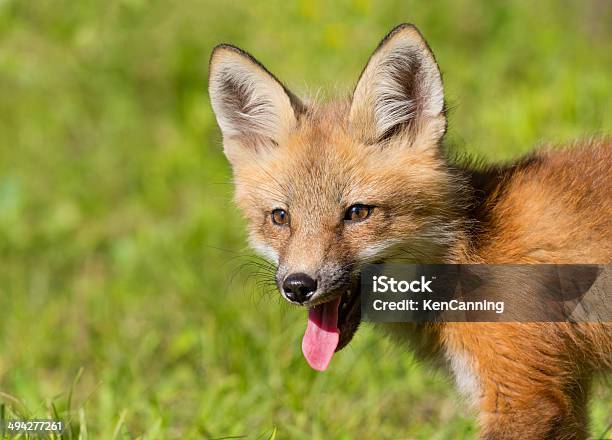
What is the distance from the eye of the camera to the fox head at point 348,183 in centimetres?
360

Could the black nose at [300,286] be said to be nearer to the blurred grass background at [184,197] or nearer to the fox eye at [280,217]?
the fox eye at [280,217]

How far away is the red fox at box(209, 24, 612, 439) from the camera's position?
3.51 meters

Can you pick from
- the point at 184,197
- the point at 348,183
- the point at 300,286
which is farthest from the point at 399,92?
the point at 184,197

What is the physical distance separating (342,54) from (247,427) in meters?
4.04

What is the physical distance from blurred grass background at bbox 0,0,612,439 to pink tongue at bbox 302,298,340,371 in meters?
0.64

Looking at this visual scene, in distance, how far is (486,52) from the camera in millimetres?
8328

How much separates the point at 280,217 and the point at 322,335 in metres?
0.58

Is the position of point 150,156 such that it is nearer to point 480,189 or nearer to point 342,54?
point 342,54

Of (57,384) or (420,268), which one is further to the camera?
(57,384)

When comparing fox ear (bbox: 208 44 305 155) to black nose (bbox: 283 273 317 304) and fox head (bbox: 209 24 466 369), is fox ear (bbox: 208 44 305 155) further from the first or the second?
black nose (bbox: 283 273 317 304)

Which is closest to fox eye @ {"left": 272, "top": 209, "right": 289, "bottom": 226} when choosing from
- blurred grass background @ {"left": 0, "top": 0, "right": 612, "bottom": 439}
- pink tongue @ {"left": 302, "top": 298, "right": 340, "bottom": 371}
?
pink tongue @ {"left": 302, "top": 298, "right": 340, "bottom": 371}

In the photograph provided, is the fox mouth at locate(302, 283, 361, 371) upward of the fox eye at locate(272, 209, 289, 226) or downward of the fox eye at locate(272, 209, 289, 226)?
downward

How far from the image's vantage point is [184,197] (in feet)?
26.3

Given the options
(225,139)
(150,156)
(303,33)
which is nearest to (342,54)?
(303,33)
